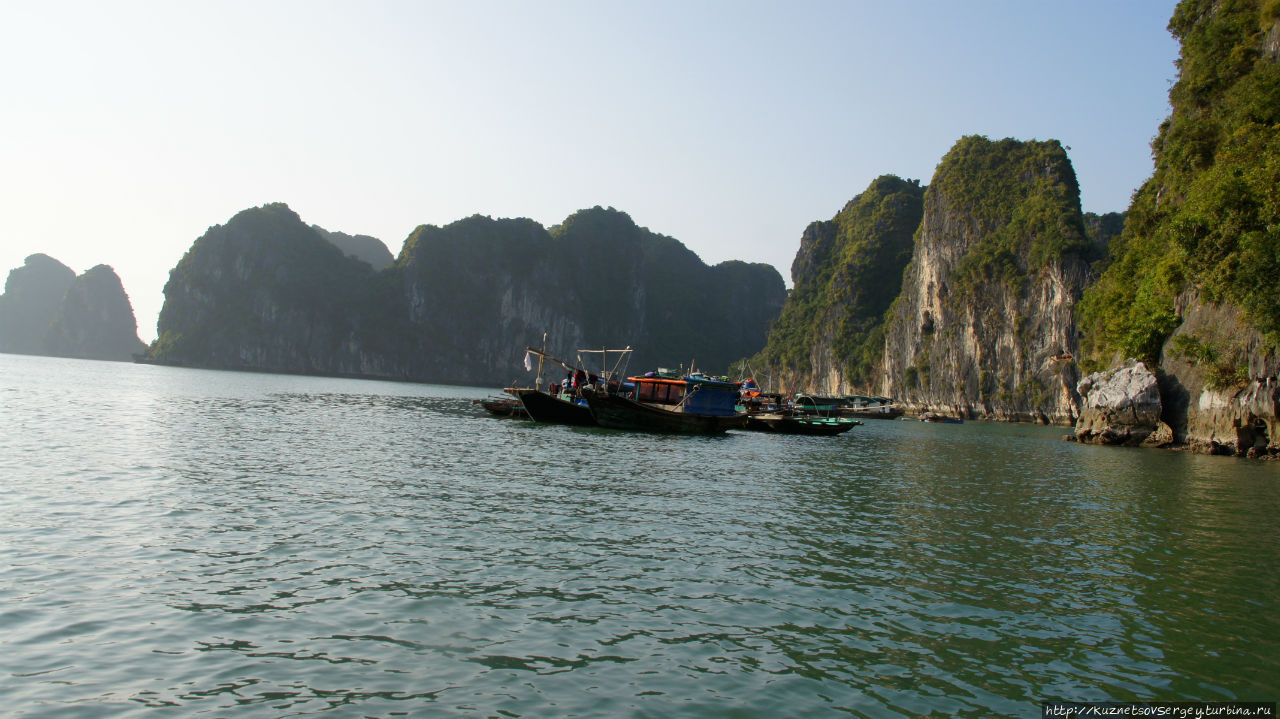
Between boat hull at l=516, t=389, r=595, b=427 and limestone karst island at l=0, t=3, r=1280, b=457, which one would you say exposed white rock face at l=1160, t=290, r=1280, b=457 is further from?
boat hull at l=516, t=389, r=595, b=427

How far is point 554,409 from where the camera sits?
37.7m

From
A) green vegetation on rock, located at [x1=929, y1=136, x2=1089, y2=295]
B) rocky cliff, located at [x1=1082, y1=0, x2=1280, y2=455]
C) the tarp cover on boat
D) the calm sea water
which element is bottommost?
the calm sea water

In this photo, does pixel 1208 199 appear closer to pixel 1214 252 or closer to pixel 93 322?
pixel 1214 252

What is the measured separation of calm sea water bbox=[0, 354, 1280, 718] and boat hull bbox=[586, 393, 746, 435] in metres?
16.7

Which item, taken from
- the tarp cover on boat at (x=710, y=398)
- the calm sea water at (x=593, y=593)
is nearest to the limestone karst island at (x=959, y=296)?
the calm sea water at (x=593, y=593)

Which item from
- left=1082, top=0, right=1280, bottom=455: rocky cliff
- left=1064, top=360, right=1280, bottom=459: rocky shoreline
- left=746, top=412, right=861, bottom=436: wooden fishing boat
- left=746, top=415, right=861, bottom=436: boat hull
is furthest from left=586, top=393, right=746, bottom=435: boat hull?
left=1082, top=0, right=1280, bottom=455: rocky cliff

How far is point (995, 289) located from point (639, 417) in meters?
69.0

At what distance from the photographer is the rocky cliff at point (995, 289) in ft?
260

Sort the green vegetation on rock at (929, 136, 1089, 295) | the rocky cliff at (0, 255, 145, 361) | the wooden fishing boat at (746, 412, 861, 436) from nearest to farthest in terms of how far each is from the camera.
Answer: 1. the wooden fishing boat at (746, 412, 861, 436)
2. the green vegetation on rock at (929, 136, 1089, 295)
3. the rocky cliff at (0, 255, 145, 361)

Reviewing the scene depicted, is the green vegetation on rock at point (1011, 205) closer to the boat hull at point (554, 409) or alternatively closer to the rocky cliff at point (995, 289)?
the rocky cliff at point (995, 289)

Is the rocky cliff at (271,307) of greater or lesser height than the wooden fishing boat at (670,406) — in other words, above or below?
above

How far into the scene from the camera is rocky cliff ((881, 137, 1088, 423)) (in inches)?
3120

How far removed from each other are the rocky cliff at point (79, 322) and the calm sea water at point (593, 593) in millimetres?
207632

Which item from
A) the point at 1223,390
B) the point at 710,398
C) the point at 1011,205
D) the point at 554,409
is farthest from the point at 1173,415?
the point at 1011,205
